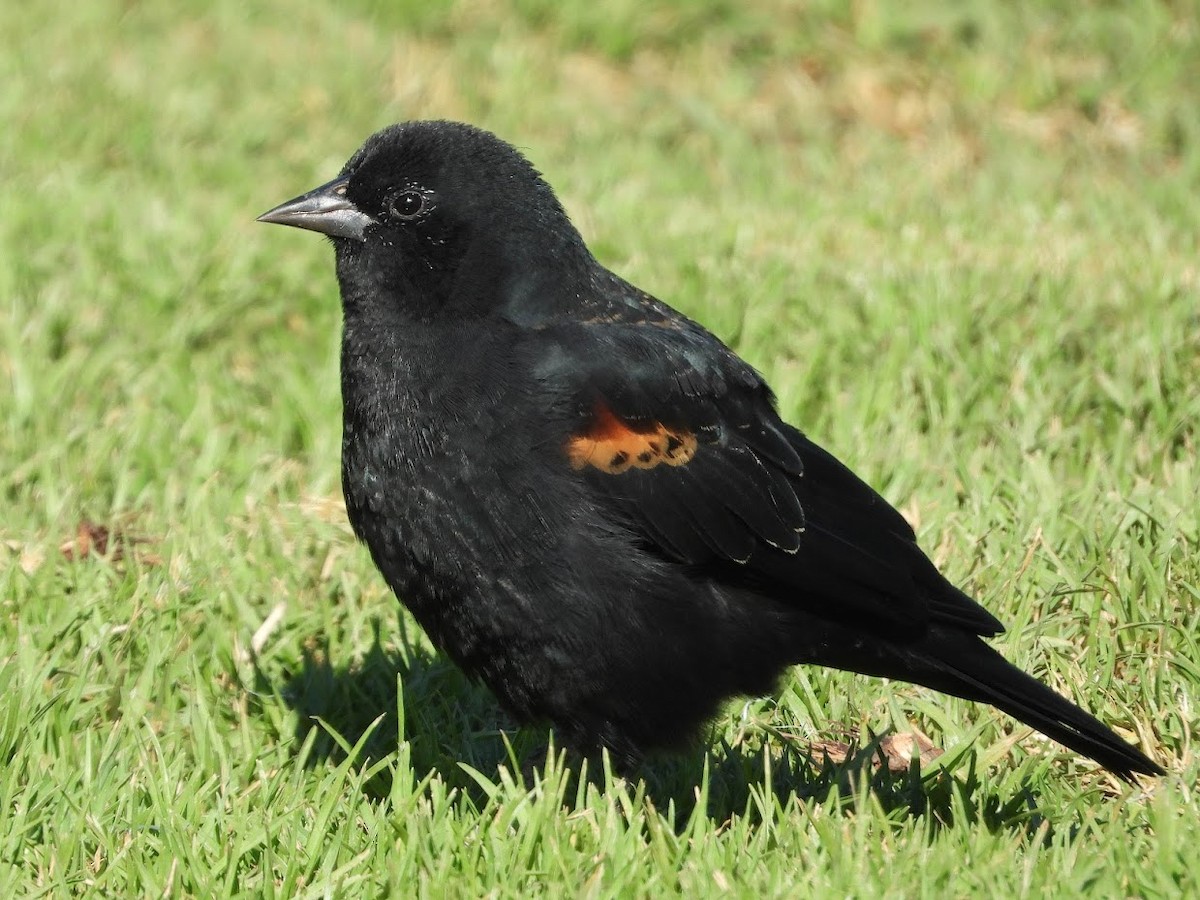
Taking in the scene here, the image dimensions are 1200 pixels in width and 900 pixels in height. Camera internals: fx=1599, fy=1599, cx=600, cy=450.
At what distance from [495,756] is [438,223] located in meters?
1.46

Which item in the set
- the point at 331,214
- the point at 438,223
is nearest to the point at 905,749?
the point at 438,223

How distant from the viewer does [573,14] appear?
9.19m

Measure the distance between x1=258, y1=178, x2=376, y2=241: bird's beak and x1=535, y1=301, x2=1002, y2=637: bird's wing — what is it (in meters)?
0.60

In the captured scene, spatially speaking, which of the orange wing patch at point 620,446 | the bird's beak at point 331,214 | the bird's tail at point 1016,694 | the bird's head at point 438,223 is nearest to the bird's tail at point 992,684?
the bird's tail at point 1016,694

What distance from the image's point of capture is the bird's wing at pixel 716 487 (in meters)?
3.86

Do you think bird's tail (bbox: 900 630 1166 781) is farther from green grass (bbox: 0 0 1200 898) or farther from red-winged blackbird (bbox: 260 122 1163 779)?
green grass (bbox: 0 0 1200 898)

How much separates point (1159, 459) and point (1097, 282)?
122 centimetres

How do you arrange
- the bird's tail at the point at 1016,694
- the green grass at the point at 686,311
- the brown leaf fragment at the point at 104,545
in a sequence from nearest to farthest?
1. the green grass at the point at 686,311
2. the bird's tail at the point at 1016,694
3. the brown leaf fragment at the point at 104,545

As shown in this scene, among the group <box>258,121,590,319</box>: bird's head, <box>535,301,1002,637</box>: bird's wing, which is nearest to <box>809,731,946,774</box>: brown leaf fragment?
<box>535,301,1002,637</box>: bird's wing

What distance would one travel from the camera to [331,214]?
13.8ft

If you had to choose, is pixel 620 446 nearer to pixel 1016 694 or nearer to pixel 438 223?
pixel 438 223

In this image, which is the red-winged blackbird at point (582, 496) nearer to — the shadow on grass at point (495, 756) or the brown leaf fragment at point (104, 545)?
the shadow on grass at point (495, 756)

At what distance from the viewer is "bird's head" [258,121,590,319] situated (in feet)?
13.4

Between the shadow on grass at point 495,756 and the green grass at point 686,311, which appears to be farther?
the shadow on grass at point 495,756
